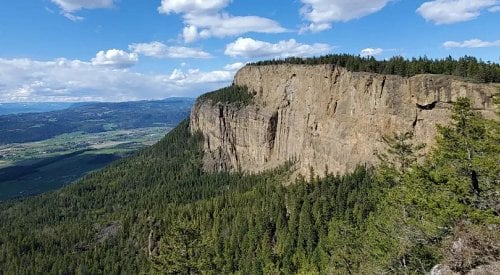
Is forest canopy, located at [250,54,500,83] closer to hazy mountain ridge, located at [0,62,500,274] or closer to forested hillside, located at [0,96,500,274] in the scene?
hazy mountain ridge, located at [0,62,500,274]

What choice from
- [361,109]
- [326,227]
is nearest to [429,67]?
[361,109]

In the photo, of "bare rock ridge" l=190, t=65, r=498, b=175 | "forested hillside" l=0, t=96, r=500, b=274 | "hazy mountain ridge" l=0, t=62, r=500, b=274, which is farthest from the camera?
"bare rock ridge" l=190, t=65, r=498, b=175

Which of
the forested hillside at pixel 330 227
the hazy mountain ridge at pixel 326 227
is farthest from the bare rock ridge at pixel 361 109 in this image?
the forested hillside at pixel 330 227

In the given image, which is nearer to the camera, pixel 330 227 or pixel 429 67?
pixel 330 227

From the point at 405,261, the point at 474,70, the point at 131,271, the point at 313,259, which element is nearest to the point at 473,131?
the point at 405,261

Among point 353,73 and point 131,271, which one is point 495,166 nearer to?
point 353,73

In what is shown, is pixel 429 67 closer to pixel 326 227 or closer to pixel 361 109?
pixel 361 109

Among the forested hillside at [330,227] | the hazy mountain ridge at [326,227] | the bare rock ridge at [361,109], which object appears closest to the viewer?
the forested hillside at [330,227]

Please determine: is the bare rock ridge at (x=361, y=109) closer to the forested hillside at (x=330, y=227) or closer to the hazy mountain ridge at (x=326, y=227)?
the hazy mountain ridge at (x=326, y=227)

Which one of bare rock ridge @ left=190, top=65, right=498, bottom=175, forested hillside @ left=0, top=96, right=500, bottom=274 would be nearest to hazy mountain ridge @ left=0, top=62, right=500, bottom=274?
forested hillside @ left=0, top=96, right=500, bottom=274
